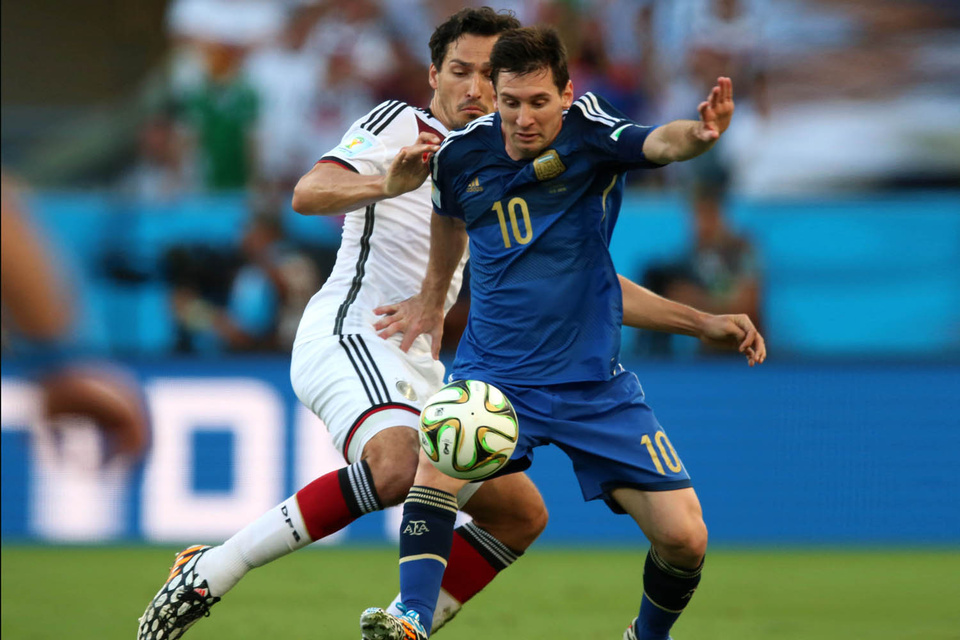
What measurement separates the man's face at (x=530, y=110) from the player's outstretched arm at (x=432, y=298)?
0.45 m

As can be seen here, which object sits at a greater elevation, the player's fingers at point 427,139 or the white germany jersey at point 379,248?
the player's fingers at point 427,139

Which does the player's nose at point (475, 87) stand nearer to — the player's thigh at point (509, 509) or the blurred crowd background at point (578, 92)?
the player's thigh at point (509, 509)

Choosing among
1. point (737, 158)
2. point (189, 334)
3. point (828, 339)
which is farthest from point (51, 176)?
point (828, 339)

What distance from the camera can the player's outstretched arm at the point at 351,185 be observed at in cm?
414

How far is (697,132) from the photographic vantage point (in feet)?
12.3

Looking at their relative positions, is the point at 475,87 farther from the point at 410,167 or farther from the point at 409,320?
the point at 409,320

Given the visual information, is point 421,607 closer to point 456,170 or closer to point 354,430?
point 354,430

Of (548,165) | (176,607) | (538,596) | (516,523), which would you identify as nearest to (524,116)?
(548,165)

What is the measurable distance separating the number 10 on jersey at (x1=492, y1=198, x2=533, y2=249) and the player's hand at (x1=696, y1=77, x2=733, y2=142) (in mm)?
778

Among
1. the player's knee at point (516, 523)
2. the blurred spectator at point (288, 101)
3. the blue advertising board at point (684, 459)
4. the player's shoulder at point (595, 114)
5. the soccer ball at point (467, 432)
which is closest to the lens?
the soccer ball at point (467, 432)

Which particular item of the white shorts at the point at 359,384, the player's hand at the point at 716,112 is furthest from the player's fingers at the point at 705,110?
the white shorts at the point at 359,384

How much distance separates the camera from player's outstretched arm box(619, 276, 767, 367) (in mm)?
4375

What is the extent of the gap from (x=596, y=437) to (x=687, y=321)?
613mm

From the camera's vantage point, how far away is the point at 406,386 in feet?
14.7
